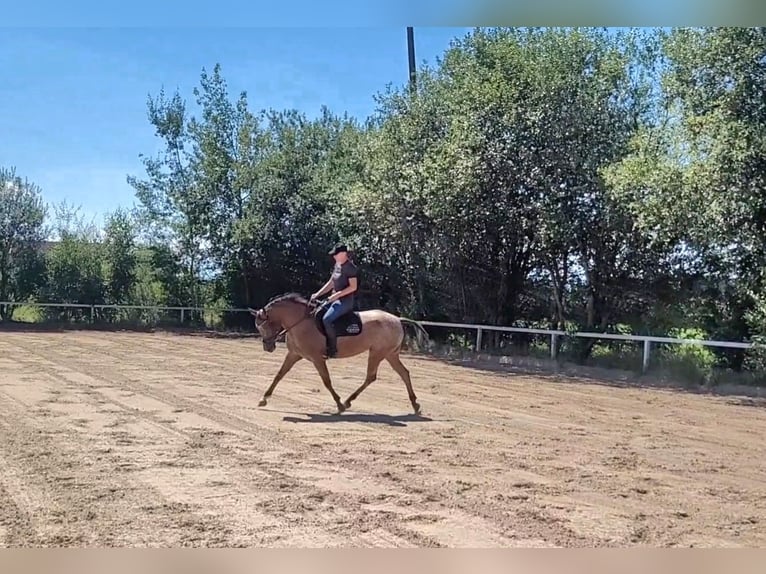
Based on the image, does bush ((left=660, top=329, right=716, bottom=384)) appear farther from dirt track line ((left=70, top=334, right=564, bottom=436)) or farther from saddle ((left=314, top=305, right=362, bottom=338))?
saddle ((left=314, top=305, right=362, bottom=338))

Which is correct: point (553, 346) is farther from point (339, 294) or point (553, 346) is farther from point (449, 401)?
point (339, 294)

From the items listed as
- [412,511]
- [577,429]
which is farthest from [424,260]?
[412,511]

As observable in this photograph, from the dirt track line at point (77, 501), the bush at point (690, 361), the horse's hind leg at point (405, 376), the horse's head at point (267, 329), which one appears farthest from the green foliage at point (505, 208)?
the dirt track line at point (77, 501)

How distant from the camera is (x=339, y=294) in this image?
699cm

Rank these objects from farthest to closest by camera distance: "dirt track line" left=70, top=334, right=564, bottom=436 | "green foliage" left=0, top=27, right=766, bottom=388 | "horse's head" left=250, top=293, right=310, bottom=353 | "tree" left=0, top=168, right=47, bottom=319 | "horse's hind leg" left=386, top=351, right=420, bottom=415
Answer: "tree" left=0, top=168, right=47, bottom=319 → "green foliage" left=0, top=27, right=766, bottom=388 → "horse's hind leg" left=386, top=351, right=420, bottom=415 → "horse's head" left=250, top=293, right=310, bottom=353 → "dirt track line" left=70, top=334, right=564, bottom=436

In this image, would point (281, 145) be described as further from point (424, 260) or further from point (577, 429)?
Result: point (577, 429)

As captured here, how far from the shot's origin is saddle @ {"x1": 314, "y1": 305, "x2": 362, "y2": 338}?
706 centimetres

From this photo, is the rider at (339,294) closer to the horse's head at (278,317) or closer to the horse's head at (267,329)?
the horse's head at (278,317)

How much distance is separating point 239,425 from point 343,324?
56.2 inches

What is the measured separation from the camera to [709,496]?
4.50 meters

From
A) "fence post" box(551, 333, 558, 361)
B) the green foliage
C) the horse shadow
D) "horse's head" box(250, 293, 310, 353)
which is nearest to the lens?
the horse shadow

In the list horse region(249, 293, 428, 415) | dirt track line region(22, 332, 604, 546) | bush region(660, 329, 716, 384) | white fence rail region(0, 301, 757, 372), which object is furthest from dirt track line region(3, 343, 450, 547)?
bush region(660, 329, 716, 384)

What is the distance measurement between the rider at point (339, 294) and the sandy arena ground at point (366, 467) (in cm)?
70

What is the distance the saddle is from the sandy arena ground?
2.45 ft
